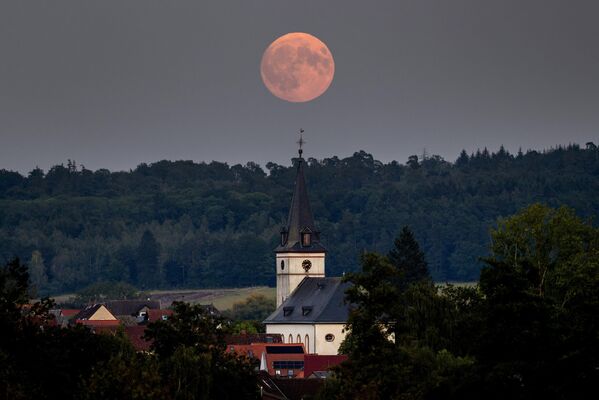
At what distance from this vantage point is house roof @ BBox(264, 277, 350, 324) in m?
138

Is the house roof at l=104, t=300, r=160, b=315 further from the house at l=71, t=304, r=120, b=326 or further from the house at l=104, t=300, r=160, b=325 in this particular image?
the house at l=71, t=304, r=120, b=326

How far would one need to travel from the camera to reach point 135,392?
5772 centimetres

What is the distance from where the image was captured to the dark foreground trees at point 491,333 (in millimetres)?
56250

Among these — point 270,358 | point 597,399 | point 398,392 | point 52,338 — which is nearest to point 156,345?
point 52,338

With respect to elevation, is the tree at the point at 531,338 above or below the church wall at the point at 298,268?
below

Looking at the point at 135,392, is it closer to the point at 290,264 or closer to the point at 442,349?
the point at 442,349

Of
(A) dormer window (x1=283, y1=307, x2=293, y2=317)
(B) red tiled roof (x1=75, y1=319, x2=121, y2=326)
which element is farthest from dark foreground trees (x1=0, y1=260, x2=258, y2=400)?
(B) red tiled roof (x1=75, y1=319, x2=121, y2=326)

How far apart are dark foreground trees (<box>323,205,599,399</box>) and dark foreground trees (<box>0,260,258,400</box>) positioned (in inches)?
185

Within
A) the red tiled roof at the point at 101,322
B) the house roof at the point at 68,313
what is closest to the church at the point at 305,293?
the red tiled roof at the point at 101,322

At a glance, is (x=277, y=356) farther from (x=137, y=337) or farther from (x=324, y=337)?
(x=324, y=337)

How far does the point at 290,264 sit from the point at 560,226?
63.1 meters

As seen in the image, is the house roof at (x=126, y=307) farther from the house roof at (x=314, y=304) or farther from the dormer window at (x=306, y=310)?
the dormer window at (x=306, y=310)

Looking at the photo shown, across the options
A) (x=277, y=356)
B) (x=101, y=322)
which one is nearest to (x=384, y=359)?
(x=277, y=356)

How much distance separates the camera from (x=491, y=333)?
59.4 metres
